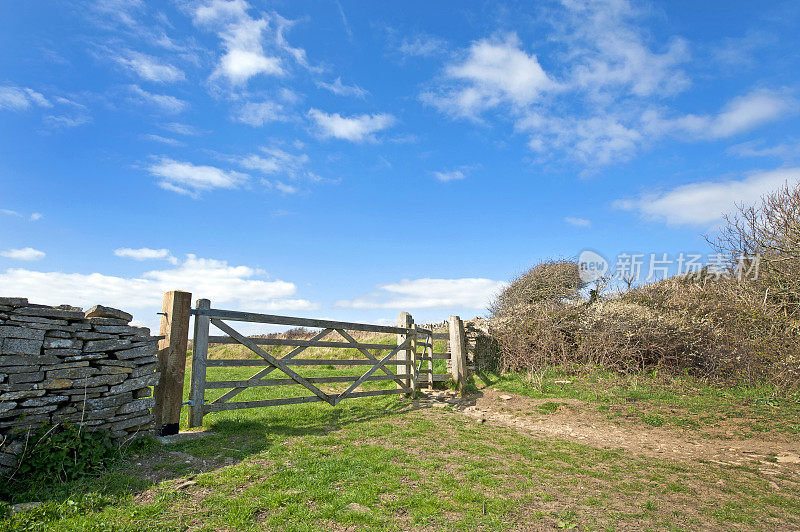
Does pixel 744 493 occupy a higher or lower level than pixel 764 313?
lower

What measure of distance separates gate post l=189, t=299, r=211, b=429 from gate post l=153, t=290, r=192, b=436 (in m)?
0.24

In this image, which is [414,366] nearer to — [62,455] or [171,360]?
[171,360]

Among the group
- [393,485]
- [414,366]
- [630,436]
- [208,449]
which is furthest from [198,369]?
[630,436]

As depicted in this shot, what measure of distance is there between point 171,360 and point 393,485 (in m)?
3.92

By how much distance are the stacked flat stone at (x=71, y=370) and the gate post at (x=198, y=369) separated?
805mm

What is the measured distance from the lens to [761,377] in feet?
33.2

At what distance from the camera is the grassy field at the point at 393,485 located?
3.79m

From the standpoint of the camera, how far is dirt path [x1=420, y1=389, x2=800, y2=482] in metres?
6.49

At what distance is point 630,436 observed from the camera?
761 cm

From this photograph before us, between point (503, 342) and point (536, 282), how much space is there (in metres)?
6.51

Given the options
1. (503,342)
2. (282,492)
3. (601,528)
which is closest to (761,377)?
(503,342)

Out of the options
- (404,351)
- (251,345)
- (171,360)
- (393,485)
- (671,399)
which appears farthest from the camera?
(404,351)

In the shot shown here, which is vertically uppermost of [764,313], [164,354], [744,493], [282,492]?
[764,313]

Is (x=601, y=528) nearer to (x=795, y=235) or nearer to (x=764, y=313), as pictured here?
(x=764, y=313)
